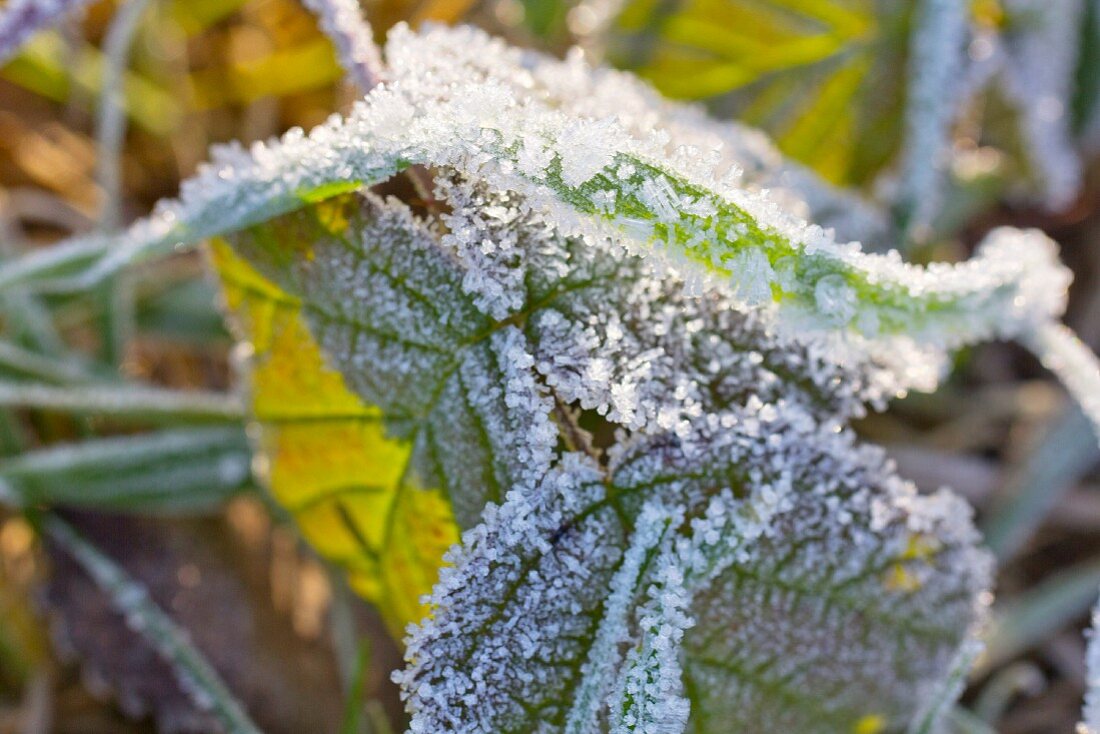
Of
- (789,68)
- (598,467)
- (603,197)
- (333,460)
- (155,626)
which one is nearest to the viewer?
(603,197)

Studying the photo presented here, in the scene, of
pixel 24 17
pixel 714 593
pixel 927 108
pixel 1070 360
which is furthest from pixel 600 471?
pixel 927 108

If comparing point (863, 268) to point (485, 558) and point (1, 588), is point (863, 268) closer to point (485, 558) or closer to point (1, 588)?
point (485, 558)

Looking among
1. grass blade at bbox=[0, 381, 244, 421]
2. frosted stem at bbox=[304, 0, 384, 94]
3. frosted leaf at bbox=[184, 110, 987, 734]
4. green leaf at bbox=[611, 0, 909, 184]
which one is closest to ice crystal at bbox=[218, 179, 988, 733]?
frosted leaf at bbox=[184, 110, 987, 734]

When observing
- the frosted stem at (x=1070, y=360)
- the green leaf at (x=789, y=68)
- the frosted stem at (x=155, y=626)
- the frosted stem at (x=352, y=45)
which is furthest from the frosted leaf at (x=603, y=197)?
the green leaf at (x=789, y=68)

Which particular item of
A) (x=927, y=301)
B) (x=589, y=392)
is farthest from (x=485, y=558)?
(x=927, y=301)

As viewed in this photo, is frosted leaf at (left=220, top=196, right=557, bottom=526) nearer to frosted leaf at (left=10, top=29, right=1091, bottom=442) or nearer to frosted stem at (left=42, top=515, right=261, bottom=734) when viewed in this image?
frosted leaf at (left=10, top=29, right=1091, bottom=442)

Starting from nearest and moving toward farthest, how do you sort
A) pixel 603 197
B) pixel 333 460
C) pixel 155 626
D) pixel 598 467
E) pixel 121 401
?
pixel 603 197 < pixel 598 467 < pixel 333 460 < pixel 155 626 < pixel 121 401

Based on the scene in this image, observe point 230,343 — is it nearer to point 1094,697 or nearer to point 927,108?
point 927,108
